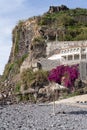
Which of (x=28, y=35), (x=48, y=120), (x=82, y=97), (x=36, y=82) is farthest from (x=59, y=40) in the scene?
(x=48, y=120)

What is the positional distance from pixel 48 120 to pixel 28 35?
153 feet

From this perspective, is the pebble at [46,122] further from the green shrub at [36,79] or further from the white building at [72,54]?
the white building at [72,54]

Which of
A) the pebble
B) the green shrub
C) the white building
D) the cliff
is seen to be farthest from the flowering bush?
the pebble

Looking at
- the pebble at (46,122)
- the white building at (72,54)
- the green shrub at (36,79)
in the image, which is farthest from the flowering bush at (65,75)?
the pebble at (46,122)

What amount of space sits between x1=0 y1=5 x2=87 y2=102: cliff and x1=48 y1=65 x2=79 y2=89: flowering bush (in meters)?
5.09

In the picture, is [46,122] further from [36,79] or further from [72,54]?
[72,54]

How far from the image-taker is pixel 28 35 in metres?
71.1

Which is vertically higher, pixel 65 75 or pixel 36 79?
pixel 65 75

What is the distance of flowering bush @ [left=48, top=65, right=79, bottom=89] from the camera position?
4909 centimetres

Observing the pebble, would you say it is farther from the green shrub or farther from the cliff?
the cliff

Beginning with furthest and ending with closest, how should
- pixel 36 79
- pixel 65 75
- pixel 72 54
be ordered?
pixel 72 54 → pixel 36 79 → pixel 65 75

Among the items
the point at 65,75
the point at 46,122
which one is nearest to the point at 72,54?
the point at 65,75

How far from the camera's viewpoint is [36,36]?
6625 centimetres

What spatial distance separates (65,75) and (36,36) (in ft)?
56.1
